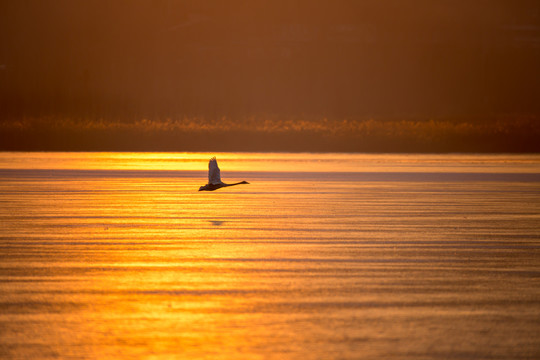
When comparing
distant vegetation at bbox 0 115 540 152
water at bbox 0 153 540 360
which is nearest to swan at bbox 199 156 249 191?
water at bbox 0 153 540 360

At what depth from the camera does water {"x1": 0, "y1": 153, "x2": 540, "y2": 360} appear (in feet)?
22.3

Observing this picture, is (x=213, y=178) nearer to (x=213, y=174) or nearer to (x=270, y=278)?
(x=213, y=174)

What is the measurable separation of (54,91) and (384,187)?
126 meters

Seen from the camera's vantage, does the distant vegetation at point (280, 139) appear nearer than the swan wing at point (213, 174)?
No

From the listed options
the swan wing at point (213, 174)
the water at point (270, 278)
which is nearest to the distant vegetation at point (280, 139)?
the swan wing at point (213, 174)

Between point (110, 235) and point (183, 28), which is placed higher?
Answer: point (183, 28)

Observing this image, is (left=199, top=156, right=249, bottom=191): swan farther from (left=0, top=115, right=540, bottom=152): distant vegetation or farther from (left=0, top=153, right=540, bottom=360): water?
(left=0, top=115, right=540, bottom=152): distant vegetation

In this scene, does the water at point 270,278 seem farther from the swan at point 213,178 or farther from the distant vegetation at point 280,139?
the distant vegetation at point 280,139

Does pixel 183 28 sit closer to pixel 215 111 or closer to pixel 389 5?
pixel 215 111

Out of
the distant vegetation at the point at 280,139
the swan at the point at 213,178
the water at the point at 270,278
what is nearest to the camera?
the water at the point at 270,278

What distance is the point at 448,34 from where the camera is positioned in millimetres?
161750

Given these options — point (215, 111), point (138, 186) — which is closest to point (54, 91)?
point (215, 111)

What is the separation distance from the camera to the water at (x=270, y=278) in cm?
679

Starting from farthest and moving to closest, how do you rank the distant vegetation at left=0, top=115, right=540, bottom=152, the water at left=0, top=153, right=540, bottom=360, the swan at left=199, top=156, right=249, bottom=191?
the distant vegetation at left=0, top=115, right=540, bottom=152, the swan at left=199, top=156, right=249, bottom=191, the water at left=0, top=153, right=540, bottom=360
